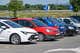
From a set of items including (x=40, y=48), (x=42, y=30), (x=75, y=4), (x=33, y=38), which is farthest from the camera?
(x=75, y=4)

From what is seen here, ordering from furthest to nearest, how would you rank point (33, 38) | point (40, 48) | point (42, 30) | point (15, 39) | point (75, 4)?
point (75, 4), point (42, 30), point (33, 38), point (15, 39), point (40, 48)

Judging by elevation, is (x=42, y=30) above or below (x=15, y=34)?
below

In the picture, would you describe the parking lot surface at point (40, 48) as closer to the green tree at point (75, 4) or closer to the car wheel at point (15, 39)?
the car wheel at point (15, 39)

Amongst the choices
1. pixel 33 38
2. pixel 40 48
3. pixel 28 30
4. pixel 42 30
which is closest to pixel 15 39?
pixel 28 30

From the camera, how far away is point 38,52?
571 inches

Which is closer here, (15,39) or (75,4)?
→ (15,39)

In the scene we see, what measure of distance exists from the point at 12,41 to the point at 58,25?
6.60 metres

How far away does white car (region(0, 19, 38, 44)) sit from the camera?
59.6ft

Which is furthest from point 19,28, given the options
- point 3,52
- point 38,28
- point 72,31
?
point 72,31

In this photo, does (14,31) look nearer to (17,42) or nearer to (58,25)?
(17,42)

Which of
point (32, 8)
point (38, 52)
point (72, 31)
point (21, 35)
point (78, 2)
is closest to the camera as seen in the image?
point (38, 52)

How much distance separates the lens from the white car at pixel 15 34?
715 inches

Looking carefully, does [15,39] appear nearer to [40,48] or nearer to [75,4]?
[40,48]

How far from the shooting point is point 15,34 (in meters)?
18.3
